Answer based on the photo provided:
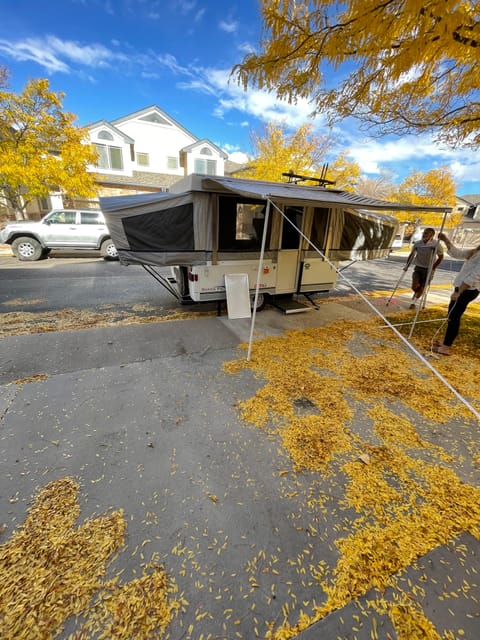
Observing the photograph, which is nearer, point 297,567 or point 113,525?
point 297,567

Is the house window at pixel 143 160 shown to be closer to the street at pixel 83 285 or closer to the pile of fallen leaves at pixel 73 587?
the street at pixel 83 285

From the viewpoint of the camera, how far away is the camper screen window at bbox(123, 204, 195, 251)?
4.02 m

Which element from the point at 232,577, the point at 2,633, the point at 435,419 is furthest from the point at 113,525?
the point at 435,419

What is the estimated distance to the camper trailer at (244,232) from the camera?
3975 mm

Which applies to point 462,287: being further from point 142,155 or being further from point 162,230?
point 142,155

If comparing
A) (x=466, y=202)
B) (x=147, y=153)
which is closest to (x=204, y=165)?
(x=147, y=153)

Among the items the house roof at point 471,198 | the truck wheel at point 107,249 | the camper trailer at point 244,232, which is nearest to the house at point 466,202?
the house roof at point 471,198

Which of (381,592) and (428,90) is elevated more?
(428,90)

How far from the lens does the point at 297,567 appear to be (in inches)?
59.0

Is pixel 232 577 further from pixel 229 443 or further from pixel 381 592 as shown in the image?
pixel 229 443

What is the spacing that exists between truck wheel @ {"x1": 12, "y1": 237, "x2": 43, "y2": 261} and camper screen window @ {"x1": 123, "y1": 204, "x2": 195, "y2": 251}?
26.5ft

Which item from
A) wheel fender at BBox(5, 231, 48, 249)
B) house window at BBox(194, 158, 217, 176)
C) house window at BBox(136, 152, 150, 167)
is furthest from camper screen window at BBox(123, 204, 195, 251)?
house window at BBox(136, 152, 150, 167)

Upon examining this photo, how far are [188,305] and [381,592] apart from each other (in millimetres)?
5302

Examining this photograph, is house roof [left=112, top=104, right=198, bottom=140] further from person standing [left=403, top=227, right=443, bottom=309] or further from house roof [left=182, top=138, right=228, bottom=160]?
person standing [left=403, top=227, right=443, bottom=309]
